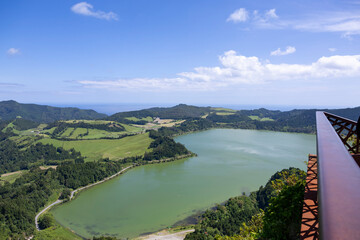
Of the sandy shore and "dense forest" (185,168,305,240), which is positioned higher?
"dense forest" (185,168,305,240)

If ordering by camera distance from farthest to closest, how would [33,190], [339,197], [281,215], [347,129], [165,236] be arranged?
[33,190]
[165,236]
[347,129]
[281,215]
[339,197]

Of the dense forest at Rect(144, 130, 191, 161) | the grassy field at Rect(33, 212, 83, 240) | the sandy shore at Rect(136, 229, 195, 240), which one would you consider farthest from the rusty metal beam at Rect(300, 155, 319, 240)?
the dense forest at Rect(144, 130, 191, 161)

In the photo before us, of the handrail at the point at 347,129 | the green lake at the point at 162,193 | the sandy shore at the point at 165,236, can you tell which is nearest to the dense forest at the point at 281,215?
the handrail at the point at 347,129

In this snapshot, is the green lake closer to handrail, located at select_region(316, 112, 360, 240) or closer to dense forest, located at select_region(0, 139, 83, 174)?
dense forest, located at select_region(0, 139, 83, 174)

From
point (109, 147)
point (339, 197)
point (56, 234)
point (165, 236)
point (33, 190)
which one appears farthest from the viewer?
point (109, 147)

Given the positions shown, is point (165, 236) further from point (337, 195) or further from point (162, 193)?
point (337, 195)

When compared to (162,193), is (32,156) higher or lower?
lower

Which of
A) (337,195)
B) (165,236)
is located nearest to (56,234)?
(165,236)
